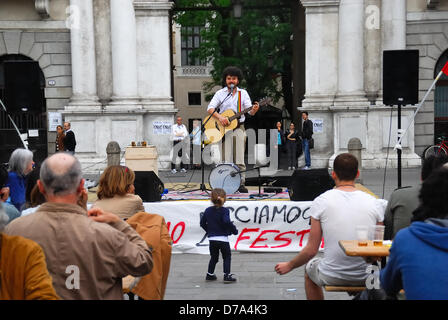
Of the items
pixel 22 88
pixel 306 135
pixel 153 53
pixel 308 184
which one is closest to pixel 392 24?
pixel 306 135

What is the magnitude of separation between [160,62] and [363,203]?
15.7 metres

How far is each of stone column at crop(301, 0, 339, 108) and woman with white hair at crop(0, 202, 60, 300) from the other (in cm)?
1742

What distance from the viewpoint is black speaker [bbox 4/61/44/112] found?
12250 mm

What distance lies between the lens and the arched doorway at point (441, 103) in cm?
2056

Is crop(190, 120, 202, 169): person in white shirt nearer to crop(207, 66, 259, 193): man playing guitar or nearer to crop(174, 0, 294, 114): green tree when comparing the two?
crop(207, 66, 259, 193): man playing guitar

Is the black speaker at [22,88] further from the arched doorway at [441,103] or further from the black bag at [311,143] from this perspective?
the arched doorway at [441,103]

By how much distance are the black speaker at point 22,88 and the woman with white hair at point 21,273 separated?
31.8 ft

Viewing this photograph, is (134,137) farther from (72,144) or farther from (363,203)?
(363,203)

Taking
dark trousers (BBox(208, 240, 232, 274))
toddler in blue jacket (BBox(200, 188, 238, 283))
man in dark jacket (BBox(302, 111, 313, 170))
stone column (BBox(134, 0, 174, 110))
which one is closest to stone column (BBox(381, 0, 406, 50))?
man in dark jacket (BBox(302, 111, 313, 170))

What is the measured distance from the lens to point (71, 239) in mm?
3514

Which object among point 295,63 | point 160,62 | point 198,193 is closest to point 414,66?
point 198,193

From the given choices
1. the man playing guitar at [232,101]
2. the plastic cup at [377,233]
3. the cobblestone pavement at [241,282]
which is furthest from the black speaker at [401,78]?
the plastic cup at [377,233]

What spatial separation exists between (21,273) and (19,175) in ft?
16.2

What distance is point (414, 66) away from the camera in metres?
11.1
